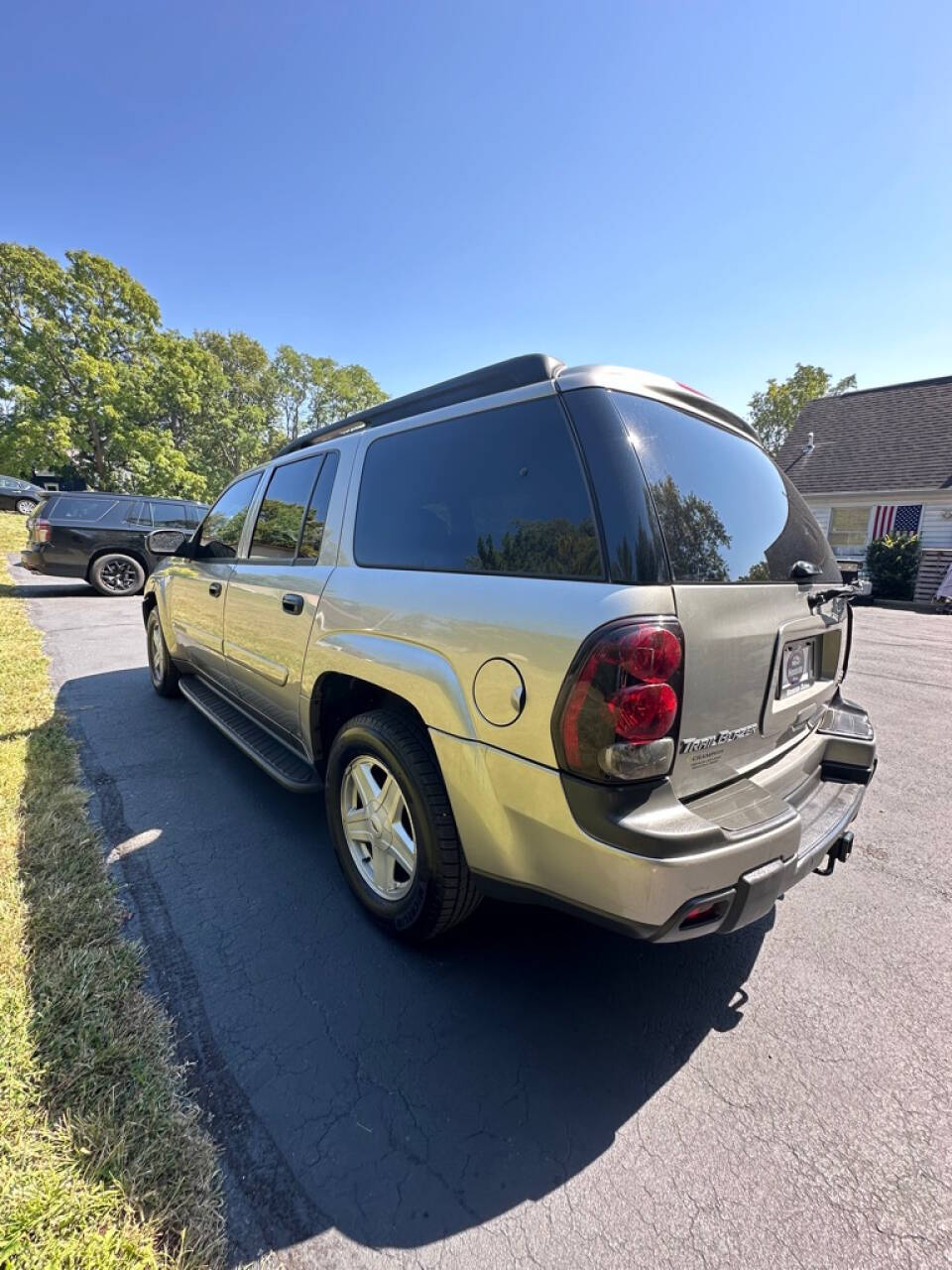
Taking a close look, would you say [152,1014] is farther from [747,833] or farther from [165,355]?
[165,355]

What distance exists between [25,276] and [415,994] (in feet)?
105

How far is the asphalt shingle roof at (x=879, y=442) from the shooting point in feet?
57.2

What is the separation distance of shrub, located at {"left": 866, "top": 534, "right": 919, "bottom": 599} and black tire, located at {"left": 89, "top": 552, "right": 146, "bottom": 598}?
751 inches

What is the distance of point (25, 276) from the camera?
22703 millimetres

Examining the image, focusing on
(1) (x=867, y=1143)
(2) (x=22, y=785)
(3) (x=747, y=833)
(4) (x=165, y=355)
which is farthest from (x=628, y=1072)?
(4) (x=165, y=355)

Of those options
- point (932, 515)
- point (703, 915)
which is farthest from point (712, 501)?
point (932, 515)

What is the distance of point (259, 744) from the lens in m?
3.15

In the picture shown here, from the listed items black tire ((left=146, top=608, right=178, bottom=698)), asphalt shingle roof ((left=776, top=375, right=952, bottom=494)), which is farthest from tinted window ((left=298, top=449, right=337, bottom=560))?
asphalt shingle roof ((left=776, top=375, right=952, bottom=494))

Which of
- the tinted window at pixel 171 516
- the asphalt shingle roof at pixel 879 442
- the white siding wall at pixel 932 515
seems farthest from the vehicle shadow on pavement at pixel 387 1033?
the asphalt shingle roof at pixel 879 442

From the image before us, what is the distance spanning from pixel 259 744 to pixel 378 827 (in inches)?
48.3

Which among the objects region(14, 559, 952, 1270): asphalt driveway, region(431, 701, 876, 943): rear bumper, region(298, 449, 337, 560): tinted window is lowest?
region(14, 559, 952, 1270): asphalt driveway

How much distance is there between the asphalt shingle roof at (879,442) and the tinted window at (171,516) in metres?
19.2

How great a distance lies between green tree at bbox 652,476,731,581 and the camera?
1.58m

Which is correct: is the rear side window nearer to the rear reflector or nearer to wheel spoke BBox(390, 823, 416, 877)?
the rear reflector
